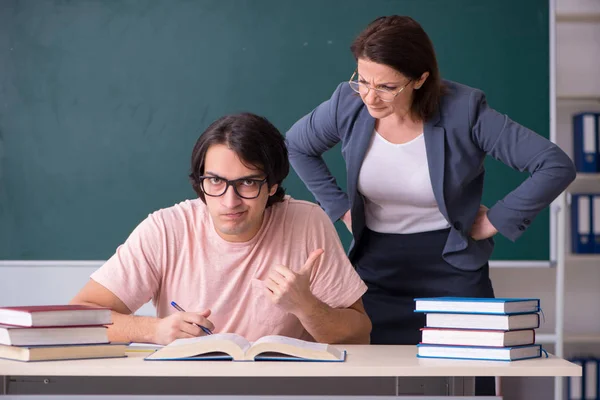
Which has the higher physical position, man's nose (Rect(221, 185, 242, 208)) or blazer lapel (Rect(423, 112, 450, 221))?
blazer lapel (Rect(423, 112, 450, 221))

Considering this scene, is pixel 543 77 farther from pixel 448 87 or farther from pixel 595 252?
pixel 448 87

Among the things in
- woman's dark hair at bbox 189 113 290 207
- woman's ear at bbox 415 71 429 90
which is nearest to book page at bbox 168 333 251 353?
woman's dark hair at bbox 189 113 290 207

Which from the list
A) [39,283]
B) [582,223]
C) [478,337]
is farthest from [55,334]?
[582,223]

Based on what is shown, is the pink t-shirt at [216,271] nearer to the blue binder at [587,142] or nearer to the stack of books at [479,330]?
the stack of books at [479,330]

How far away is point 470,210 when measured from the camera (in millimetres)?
2309

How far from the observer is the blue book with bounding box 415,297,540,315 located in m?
1.58

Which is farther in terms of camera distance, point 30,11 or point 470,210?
point 30,11

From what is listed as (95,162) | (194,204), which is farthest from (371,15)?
(194,204)

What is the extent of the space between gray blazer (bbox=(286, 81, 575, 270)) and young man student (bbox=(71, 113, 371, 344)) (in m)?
0.33

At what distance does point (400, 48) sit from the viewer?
2.08 meters

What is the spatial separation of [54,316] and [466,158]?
4.07 feet

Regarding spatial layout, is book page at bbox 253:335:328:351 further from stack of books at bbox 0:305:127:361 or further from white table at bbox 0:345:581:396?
stack of books at bbox 0:305:127:361

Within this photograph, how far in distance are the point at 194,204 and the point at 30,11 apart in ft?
7.44

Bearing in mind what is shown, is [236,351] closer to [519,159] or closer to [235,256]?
[235,256]
